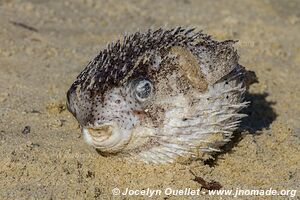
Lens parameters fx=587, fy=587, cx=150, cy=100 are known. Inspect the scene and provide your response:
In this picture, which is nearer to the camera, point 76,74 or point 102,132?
point 102,132

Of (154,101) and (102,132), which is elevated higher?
(154,101)

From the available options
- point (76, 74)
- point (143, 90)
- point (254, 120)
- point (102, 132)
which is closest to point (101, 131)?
point (102, 132)

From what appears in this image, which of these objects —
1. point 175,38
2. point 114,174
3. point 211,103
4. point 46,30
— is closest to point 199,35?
point 175,38

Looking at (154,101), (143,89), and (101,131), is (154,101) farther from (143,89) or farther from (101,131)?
(101,131)

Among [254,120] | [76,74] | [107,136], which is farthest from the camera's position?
[76,74]

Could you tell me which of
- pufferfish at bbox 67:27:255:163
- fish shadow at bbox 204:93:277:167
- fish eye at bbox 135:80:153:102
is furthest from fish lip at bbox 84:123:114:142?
fish shadow at bbox 204:93:277:167

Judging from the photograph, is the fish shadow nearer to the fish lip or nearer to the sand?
the sand
